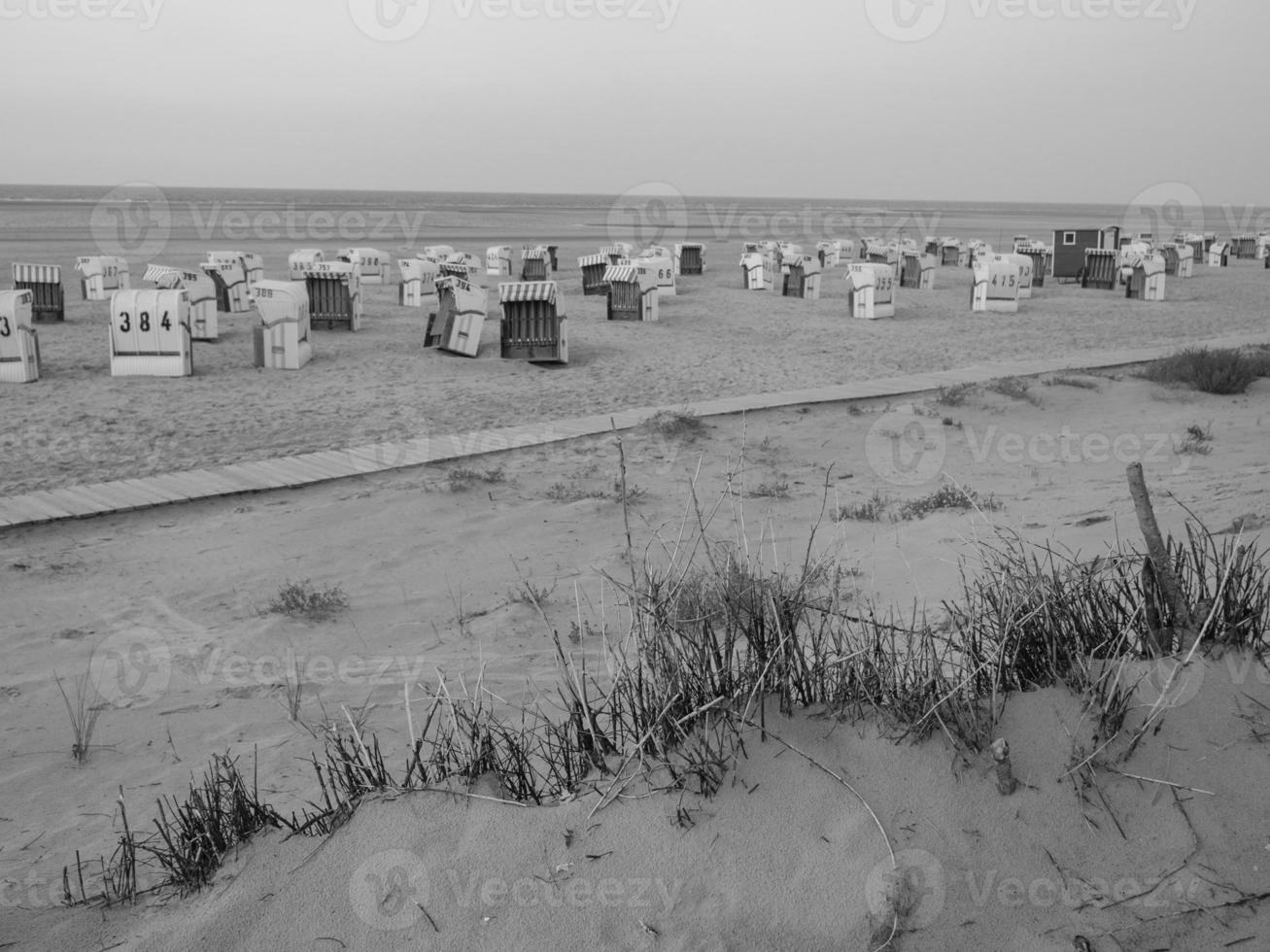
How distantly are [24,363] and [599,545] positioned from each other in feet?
25.5

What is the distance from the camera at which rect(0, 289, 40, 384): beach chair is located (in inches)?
411

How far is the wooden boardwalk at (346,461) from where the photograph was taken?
20.8ft

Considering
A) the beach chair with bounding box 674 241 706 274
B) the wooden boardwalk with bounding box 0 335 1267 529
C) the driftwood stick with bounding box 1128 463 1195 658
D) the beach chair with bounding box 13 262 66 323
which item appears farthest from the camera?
the beach chair with bounding box 674 241 706 274

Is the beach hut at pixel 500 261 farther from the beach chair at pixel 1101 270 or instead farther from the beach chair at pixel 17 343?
the beach chair at pixel 17 343

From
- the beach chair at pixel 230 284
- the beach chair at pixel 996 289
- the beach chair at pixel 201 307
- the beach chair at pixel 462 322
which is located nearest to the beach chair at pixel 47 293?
the beach chair at pixel 230 284

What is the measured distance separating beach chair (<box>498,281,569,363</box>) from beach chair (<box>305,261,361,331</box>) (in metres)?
3.39

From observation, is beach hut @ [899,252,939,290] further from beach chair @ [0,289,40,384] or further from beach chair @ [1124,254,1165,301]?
beach chair @ [0,289,40,384]

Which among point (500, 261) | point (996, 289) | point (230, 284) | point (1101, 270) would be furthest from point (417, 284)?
point (1101, 270)

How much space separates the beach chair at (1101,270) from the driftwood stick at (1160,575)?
77.8 feet

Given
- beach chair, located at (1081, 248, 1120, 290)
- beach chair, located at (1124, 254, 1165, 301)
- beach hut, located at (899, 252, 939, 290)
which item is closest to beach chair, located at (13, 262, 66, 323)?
beach hut, located at (899, 252, 939, 290)

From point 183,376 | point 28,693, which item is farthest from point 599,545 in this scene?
point 183,376

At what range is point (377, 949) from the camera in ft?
7.17

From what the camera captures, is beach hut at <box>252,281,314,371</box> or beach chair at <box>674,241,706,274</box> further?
beach chair at <box>674,241,706,274</box>

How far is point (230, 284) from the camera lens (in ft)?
56.3
